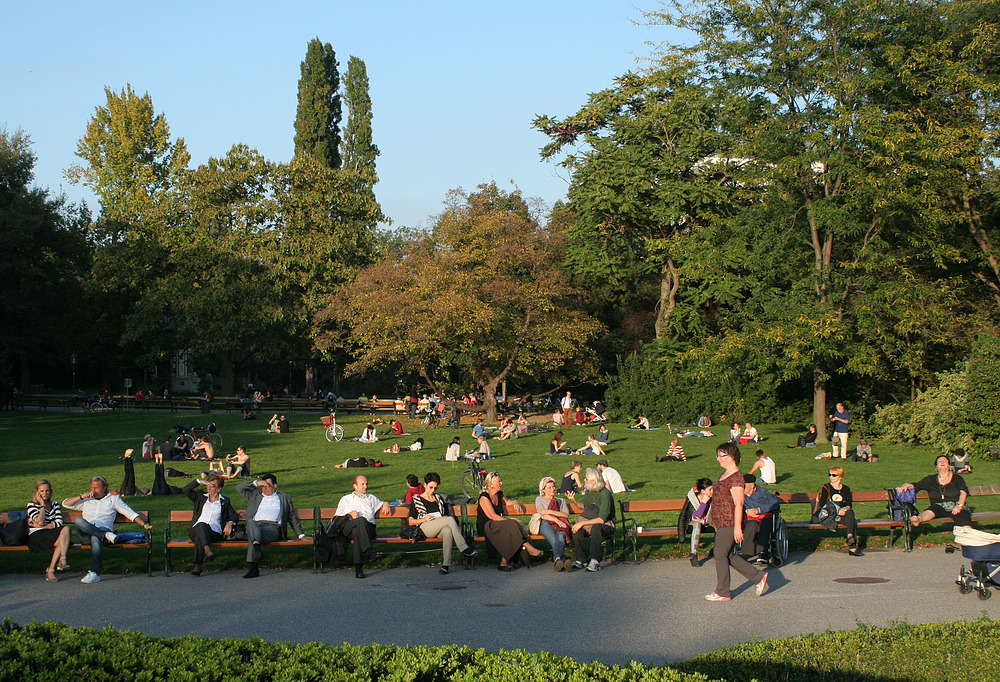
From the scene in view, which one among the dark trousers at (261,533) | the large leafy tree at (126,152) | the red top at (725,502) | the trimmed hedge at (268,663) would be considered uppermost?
the large leafy tree at (126,152)

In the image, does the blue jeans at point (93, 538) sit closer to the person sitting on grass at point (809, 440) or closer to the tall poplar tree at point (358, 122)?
the person sitting on grass at point (809, 440)

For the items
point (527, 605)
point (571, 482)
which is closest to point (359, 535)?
point (527, 605)

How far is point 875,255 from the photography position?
3073 cm

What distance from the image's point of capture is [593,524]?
11.9 meters

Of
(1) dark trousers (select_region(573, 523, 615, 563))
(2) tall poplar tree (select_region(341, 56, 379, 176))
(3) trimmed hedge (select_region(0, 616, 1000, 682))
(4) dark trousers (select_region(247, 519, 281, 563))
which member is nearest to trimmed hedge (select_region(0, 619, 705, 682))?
(3) trimmed hedge (select_region(0, 616, 1000, 682))

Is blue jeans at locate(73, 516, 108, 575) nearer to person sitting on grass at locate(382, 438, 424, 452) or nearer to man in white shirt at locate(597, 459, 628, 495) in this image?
man in white shirt at locate(597, 459, 628, 495)

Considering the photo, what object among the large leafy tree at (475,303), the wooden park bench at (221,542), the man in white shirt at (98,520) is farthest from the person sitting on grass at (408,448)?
the man in white shirt at (98,520)

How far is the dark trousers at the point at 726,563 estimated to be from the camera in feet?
31.8

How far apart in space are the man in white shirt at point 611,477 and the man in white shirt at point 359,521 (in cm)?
680

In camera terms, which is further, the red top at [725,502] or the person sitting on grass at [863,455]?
the person sitting on grass at [863,455]

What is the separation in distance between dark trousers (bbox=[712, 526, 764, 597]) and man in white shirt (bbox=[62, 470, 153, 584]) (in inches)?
279

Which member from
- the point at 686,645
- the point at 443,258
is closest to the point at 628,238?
the point at 443,258

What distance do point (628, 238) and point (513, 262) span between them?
18.5 ft

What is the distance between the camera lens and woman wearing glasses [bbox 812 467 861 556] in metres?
12.6
